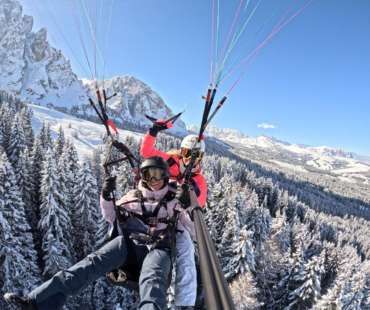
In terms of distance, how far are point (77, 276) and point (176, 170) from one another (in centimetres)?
434

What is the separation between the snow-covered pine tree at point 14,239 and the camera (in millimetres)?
21094

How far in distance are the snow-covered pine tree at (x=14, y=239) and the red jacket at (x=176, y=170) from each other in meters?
18.1

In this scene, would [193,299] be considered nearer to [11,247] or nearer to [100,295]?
[11,247]

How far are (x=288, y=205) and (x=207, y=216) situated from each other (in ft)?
185

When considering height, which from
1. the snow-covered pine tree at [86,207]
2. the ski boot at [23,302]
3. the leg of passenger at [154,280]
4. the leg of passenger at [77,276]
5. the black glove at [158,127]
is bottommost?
the snow-covered pine tree at [86,207]

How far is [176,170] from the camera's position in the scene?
8297mm

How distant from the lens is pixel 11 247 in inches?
835

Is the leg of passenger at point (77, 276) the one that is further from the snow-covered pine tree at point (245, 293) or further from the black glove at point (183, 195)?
the snow-covered pine tree at point (245, 293)

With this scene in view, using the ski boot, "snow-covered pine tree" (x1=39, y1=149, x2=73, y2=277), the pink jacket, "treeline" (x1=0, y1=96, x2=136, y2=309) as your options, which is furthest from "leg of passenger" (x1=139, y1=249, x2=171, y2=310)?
"snow-covered pine tree" (x1=39, y1=149, x2=73, y2=277)

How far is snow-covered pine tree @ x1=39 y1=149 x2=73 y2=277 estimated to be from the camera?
24.7m

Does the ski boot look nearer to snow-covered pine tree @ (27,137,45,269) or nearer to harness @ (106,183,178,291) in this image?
harness @ (106,183,178,291)

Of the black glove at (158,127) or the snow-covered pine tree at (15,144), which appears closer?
the black glove at (158,127)

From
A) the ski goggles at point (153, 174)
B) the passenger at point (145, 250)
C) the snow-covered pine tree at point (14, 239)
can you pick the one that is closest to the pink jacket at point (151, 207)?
the passenger at point (145, 250)

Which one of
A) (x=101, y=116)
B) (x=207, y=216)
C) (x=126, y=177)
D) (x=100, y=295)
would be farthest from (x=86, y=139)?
(x=101, y=116)
